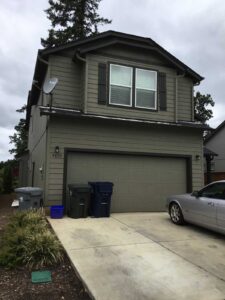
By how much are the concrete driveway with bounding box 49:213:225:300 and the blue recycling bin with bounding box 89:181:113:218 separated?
2.63 feet

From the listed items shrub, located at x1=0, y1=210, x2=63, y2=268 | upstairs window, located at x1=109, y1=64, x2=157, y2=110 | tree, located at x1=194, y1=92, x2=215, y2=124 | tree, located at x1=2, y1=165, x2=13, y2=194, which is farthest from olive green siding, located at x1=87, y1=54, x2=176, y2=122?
tree, located at x1=194, y1=92, x2=215, y2=124

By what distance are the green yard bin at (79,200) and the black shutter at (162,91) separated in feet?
15.0

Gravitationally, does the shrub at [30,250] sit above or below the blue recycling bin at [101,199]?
below

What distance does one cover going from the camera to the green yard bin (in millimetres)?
9258

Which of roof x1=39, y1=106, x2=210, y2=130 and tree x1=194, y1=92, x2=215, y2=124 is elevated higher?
tree x1=194, y1=92, x2=215, y2=124

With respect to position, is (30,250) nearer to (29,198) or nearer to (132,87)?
(29,198)

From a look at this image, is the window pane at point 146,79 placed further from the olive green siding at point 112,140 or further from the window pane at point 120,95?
the olive green siding at point 112,140

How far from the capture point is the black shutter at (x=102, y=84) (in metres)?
10.8

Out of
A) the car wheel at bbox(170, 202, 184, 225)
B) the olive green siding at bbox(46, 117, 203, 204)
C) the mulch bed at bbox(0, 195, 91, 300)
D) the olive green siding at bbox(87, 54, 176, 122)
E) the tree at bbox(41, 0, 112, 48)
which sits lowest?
the mulch bed at bbox(0, 195, 91, 300)

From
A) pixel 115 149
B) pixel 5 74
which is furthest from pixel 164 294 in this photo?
pixel 5 74

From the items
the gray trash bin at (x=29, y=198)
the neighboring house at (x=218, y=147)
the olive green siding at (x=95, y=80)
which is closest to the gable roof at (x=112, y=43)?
the olive green siding at (x=95, y=80)

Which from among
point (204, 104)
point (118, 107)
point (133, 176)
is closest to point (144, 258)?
point (133, 176)

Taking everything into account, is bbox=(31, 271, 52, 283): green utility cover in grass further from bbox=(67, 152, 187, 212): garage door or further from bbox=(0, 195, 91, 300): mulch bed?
bbox=(67, 152, 187, 212): garage door

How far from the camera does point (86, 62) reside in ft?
35.5
